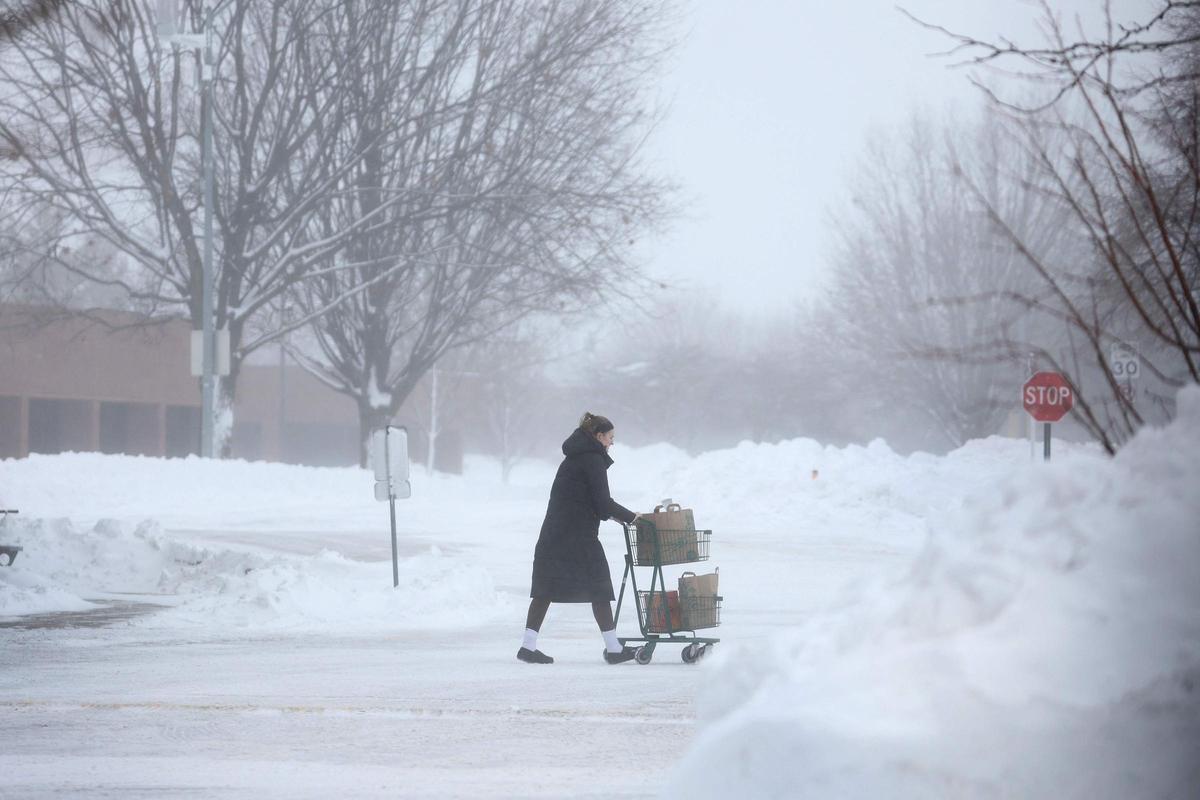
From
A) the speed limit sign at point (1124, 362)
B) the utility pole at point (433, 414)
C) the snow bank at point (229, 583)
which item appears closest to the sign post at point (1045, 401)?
the speed limit sign at point (1124, 362)

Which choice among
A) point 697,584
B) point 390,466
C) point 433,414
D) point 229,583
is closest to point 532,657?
point 697,584

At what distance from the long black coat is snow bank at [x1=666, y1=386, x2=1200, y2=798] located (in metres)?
6.39

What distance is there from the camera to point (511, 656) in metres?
11.0

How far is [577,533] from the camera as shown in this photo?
10680 millimetres

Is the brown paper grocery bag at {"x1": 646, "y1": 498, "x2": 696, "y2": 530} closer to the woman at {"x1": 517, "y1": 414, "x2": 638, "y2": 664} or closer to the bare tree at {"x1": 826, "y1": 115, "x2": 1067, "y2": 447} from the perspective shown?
the woman at {"x1": 517, "y1": 414, "x2": 638, "y2": 664}

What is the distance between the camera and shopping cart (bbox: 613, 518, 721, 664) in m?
10.6

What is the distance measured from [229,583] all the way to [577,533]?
212 inches

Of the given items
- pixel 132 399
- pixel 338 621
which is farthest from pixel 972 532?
pixel 132 399

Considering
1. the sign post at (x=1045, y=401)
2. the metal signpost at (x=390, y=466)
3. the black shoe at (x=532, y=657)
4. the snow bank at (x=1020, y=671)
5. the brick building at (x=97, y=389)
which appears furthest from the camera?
the brick building at (x=97, y=389)

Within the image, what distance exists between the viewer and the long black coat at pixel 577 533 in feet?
34.7

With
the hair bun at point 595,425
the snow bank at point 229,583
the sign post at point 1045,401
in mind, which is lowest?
the snow bank at point 229,583

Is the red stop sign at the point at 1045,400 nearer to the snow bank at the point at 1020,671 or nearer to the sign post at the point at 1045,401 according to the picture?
the sign post at the point at 1045,401

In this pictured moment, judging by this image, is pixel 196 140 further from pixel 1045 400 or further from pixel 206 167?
pixel 1045 400

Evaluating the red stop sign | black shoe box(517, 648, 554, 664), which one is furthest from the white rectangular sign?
the red stop sign
